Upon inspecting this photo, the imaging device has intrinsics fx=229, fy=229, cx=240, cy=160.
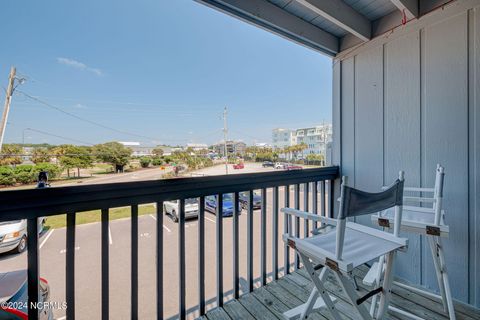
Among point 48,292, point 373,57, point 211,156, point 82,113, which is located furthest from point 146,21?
point 373,57

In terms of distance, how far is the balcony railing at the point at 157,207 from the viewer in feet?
3.43

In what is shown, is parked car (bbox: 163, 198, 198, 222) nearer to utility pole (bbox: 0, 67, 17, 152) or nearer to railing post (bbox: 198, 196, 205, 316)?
railing post (bbox: 198, 196, 205, 316)

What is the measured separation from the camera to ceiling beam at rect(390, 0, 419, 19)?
1687 mm

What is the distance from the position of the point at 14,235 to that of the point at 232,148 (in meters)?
1.13

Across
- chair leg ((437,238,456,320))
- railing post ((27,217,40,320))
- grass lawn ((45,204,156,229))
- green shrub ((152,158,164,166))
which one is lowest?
chair leg ((437,238,456,320))

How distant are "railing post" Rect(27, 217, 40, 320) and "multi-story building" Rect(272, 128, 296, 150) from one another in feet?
4.81

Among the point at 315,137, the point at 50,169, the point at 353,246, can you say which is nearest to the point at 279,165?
the point at 315,137

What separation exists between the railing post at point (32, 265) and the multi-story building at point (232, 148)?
3.08ft

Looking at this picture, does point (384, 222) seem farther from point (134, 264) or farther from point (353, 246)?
point (134, 264)

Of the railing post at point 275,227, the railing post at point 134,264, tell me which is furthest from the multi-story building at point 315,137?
the railing post at point 134,264

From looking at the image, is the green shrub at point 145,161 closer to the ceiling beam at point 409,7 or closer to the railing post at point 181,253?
the railing post at point 181,253

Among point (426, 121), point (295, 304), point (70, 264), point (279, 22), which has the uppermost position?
point (279, 22)

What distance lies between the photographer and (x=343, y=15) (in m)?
1.91

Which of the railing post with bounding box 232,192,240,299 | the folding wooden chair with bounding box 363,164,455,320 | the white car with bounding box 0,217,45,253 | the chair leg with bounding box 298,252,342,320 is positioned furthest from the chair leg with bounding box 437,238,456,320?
the white car with bounding box 0,217,45,253
